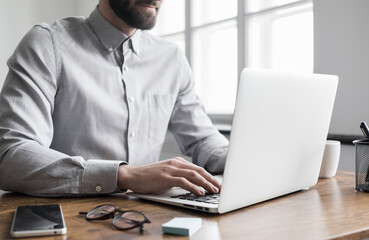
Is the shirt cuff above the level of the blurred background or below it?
below

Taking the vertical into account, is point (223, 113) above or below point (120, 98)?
below

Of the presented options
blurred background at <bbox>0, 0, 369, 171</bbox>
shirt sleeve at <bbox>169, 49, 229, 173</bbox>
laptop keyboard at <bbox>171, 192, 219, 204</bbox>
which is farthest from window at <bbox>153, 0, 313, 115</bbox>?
laptop keyboard at <bbox>171, 192, 219, 204</bbox>

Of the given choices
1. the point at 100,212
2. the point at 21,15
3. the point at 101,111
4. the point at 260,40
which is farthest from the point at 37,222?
the point at 21,15

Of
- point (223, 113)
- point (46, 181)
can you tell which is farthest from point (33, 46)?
point (223, 113)

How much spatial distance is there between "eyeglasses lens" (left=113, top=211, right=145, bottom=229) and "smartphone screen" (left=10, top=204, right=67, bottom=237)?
0.09m

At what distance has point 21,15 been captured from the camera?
14.8 ft

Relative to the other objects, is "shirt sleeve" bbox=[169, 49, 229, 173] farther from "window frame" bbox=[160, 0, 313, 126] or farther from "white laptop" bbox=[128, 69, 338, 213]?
"window frame" bbox=[160, 0, 313, 126]

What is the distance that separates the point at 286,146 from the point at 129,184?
14.5 inches

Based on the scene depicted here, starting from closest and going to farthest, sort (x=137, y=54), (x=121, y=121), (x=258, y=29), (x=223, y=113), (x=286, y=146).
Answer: (x=286, y=146) → (x=121, y=121) → (x=137, y=54) → (x=258, y=29) → (x=223, y=113)

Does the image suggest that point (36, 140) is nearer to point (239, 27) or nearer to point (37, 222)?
point (37, 222)

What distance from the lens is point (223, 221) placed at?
78cm

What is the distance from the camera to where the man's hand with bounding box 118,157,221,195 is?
953mm

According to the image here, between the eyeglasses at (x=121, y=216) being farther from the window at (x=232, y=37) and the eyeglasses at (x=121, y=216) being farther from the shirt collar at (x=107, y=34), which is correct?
the window at (x=232, y=37)

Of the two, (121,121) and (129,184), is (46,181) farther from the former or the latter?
(121,121)
